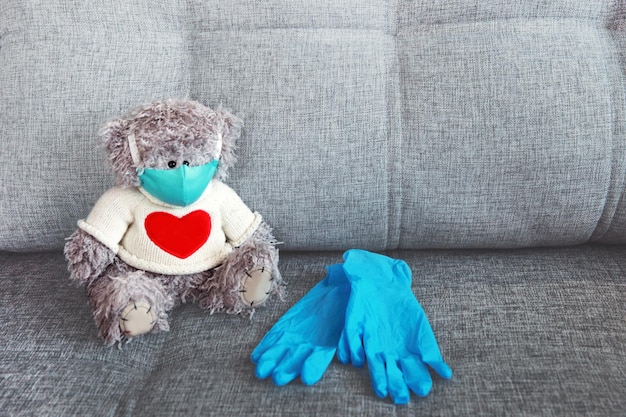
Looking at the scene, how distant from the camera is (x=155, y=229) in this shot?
1.04m

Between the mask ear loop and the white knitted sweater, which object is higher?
the mask ear loop

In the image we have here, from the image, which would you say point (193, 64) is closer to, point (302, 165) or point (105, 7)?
point (105, 7)

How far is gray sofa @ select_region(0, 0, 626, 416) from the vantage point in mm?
1084

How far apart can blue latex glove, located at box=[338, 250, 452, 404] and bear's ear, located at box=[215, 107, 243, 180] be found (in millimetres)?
284

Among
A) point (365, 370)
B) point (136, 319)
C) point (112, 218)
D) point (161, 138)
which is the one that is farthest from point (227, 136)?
point (365, 370)

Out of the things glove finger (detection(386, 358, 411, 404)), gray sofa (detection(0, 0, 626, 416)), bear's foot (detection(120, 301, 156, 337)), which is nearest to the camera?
glove finger (detection(386, 358, 411, 404))

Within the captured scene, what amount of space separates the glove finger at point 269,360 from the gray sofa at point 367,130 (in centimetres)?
9

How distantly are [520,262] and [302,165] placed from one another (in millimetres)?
475

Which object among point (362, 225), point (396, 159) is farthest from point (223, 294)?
point (396, 159)

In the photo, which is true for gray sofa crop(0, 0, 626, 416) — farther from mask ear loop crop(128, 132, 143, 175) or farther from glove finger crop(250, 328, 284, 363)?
mask ear loop crop(128, 132, 143, 175)

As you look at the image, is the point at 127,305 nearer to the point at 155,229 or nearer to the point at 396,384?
the point at 155,229

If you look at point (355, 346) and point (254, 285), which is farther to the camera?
point (254, 285)

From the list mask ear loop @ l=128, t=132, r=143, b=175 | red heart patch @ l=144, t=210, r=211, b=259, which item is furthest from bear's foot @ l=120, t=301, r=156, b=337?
mask ear loop @ l=128, t=132, r=143, b=175

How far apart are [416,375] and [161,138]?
0.56 m
